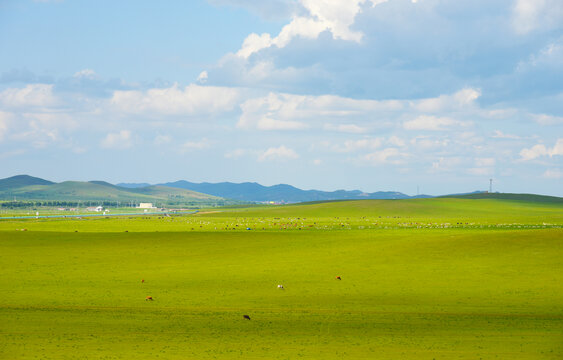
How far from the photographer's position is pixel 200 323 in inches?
1140

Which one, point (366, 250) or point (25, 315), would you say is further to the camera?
point (366, 250)

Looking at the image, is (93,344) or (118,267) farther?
(118,267)

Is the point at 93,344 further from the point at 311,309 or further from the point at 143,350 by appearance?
the point at 311,309

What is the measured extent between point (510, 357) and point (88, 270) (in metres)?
34.2

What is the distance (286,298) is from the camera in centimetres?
3572

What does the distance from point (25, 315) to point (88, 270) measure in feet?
59.2

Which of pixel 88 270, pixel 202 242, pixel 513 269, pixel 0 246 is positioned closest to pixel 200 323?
pixel 88 270

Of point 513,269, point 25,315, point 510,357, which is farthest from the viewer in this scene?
point 513,269

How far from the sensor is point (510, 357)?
23.2 metres

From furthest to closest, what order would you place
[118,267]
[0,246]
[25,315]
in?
1. [0,246]
2. [118,267]
3. [25,315]

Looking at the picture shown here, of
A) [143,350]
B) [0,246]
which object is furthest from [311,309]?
[0,246]

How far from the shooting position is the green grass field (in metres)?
24.8

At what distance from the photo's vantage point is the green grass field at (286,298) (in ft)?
81.5

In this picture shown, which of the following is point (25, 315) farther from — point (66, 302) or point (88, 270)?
point (88, 270)
